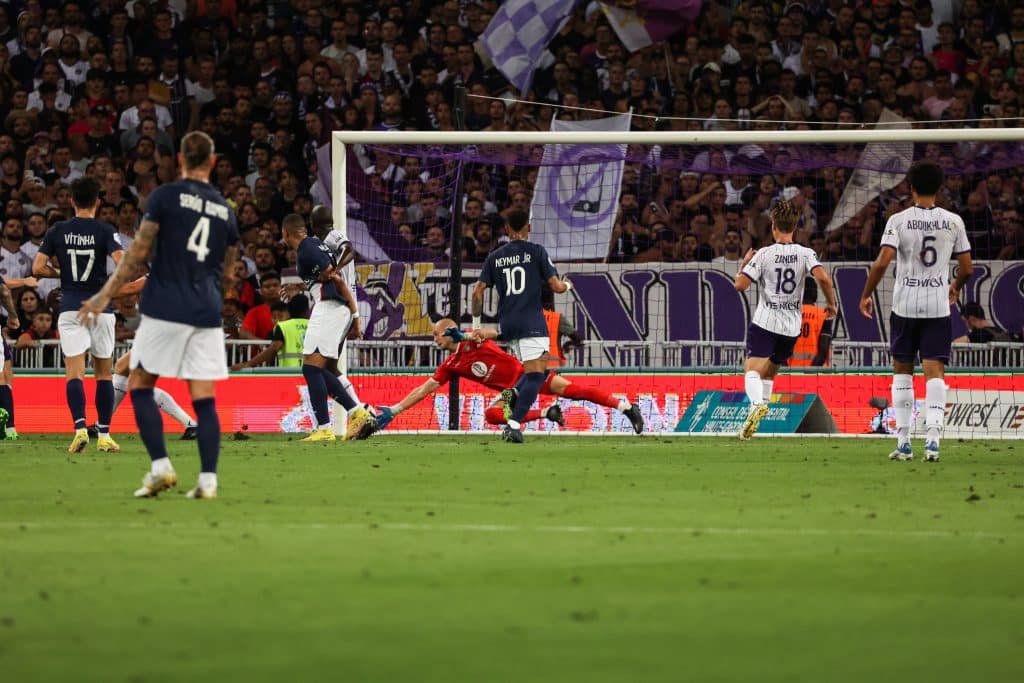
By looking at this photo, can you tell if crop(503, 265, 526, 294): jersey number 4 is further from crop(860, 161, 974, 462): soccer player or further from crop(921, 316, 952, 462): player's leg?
crop(921, 316, 952, 462): player's leg

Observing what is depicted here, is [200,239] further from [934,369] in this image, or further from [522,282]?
[934,369]

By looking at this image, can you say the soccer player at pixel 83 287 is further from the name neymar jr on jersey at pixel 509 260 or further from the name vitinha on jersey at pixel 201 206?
the name vitinha on jersey at pixel 201 206

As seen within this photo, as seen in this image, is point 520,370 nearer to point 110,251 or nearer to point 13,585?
point 110,251

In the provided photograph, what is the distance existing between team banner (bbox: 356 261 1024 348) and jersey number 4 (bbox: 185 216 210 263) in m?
9.53

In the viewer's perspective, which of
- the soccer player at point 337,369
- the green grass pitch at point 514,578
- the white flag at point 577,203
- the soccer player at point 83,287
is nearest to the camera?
the green grass pitch at point 514,578

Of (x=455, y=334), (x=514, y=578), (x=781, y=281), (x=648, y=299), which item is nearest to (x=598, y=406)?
(x=648, y=299)

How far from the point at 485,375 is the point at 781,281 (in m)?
3.44

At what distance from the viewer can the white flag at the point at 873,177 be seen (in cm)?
1962

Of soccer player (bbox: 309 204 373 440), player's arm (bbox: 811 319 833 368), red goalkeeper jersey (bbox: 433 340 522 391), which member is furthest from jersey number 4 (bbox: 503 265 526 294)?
player's arm (bbox: 811 319 833 368)

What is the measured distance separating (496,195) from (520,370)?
197 inches

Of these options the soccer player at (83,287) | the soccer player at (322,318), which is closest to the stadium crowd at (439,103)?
the soccer player at (322,318)

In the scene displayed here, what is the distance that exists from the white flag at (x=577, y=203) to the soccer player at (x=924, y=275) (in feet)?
21.5

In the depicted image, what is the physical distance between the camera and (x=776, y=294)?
49.8 ft

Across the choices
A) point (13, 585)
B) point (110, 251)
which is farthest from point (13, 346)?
point (13, 585)
